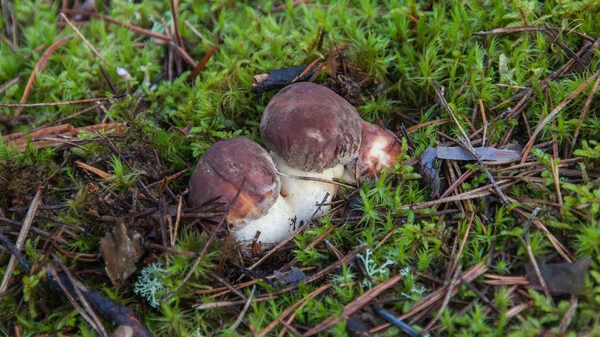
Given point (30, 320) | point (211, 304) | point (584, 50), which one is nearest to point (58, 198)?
point (30, 320)

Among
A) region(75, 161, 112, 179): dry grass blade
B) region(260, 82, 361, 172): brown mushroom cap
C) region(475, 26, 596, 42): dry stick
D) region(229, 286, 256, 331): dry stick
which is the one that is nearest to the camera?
region(229, 286, 256, 331): dry stick

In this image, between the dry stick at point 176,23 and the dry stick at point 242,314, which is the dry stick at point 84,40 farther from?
the dry stick at point 242,314

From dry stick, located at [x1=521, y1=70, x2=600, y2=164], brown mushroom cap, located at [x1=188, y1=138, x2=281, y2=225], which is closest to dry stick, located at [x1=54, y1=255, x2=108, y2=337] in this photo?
brown mushroom cap, located at [x1=188, y1=138, x2=281, y2=225]

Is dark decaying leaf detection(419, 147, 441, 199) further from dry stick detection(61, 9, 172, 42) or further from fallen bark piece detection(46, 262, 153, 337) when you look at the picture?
dry stick detection(61, 9, 172, 42)

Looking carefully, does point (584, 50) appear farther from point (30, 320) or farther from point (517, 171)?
point (30, 320)

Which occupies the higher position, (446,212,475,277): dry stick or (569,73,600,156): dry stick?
(569,73,600,156): dry stick

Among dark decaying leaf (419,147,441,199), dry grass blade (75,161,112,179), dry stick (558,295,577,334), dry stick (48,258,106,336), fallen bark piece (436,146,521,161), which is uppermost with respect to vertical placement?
fallen bark piece (436,146,521,161)

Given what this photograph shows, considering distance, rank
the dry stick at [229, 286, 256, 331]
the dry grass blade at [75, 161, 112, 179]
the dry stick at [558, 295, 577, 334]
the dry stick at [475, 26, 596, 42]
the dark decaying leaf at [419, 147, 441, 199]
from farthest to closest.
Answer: the dry stick at [475, 26, 596, 42]
the dry grass blade at [75, 161, 112, 179]
the dark decaying leaf at [419, 147, 441, 199]
the dry stick at [229, 286, 256, 331]
the dry stick at [558, 295, 577, 334]
